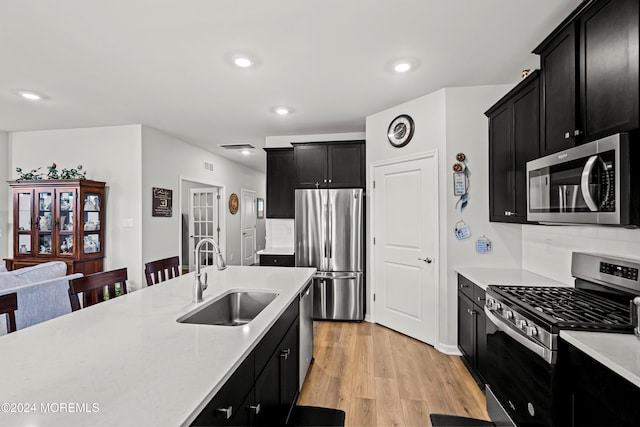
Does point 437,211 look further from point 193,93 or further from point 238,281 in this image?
point 193,93

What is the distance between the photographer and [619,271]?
1.72m

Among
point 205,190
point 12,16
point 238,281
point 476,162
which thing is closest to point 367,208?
point 476,162

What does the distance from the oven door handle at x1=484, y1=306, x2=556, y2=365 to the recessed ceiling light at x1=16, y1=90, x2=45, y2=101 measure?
468 cm

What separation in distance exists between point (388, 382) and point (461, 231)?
156 centimetres

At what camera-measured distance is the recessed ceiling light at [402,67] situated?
2615 mm

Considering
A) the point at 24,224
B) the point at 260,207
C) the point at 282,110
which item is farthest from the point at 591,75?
the point at 260,207

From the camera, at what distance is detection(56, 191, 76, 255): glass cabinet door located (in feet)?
13.4

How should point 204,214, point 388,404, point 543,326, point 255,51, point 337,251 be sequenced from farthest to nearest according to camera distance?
point 204,214 < point 337,251 < point 255,51 < point 388,404 < point 543,326

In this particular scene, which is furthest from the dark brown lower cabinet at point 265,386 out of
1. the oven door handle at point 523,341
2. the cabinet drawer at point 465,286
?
the cabinet drawer at point 465,286

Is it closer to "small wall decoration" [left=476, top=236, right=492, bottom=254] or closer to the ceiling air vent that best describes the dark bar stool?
"small wall decoration" [left=476, top=236, right=492, bottom=254]

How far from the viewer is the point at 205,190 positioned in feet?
22.9

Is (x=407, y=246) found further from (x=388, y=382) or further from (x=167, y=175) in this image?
(x=167, y=175)

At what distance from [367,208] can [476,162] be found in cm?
143

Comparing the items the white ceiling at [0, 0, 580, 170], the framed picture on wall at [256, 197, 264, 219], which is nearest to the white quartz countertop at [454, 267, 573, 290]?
the white ceiling at [0, 0, 580, 170]
